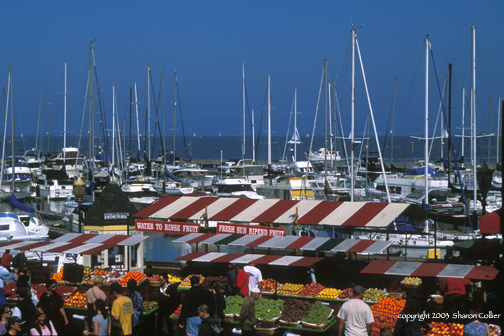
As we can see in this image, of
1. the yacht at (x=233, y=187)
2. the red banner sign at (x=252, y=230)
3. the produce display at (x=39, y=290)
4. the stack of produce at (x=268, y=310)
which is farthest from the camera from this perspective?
the yacht at (x=233, y=187)

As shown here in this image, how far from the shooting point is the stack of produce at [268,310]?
14.7m

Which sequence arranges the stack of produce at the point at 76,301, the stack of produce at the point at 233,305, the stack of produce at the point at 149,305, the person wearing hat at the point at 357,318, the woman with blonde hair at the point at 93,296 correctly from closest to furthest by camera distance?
1. the person wearing hat at the point at 357,318
2. the woman with blonde hair at the point at 93,296
3. the stack of produce at the point at 233,305
4. the stack of produce at the point at 149,305
5. the stack of produce at the point at 76,301

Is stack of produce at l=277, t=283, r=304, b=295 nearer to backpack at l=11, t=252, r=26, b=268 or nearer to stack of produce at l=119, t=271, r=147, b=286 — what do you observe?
stack of produce at l=119, t=271, r=147, b=286

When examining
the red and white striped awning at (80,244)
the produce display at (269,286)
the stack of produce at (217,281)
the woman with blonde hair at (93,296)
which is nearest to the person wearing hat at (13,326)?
the woman with blonde hair at (93,296)

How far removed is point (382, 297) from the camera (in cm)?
1588

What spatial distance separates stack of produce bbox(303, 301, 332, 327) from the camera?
47.5 ft

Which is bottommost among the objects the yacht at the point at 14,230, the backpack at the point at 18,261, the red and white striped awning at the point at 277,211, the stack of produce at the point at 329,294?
the yacht at the point at 14,230

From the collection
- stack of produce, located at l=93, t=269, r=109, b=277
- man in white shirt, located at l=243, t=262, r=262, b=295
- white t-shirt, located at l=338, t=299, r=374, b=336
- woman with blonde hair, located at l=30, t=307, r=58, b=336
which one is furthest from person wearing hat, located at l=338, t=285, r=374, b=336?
stack of produce, located at l=93, t=269, r=109, b=277

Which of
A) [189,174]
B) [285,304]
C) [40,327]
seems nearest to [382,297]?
[285,304]

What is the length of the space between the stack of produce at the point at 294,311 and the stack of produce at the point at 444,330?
2.83 m

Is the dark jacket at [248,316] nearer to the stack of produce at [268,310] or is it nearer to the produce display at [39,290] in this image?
the stack of produce at [268,310]

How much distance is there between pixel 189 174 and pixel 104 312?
59068mm

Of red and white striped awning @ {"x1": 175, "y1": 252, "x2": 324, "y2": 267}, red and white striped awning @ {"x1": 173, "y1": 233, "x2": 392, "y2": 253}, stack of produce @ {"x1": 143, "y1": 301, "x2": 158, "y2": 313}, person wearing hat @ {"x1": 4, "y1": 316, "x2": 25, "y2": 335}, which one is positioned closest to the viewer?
person wearing hat @ {"x1": 4, "y1": 316, "x2": 25, "y2": 335}

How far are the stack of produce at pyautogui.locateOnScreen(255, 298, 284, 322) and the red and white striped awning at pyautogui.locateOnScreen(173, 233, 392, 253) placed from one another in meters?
2.95
